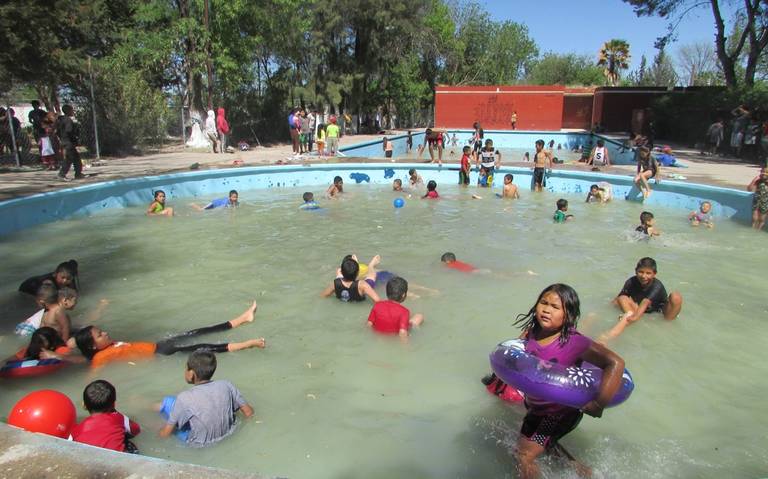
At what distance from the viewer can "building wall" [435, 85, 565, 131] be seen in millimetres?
38375

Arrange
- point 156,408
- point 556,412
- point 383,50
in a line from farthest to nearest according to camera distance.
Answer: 1. point 383,50
2. point 156,408
3. point 556,412

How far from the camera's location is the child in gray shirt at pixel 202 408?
12.4ft

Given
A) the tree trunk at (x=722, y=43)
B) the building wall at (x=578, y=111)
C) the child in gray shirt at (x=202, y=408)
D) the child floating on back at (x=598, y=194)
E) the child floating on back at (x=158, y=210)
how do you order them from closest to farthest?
the child in gray shirt at (x=202, y=408) → the child floating on back at (x=158, y=210) → the child floating on back at (x=598, y=194) → the tree trunk at (x=722, y=43) → the building wall at (x=578, y=111)

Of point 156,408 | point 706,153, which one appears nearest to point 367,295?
point 156,408

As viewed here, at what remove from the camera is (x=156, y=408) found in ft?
14.3

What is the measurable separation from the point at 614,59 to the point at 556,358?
2732 inches

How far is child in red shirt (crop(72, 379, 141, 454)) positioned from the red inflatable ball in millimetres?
129

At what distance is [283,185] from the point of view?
16.2 m

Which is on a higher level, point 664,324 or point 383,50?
point 383,50

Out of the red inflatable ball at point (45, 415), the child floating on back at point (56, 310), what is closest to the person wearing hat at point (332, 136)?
the child floating on back at point (56, 310)

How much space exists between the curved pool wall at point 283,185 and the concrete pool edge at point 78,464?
9323 mm

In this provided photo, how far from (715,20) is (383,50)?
56.2ft

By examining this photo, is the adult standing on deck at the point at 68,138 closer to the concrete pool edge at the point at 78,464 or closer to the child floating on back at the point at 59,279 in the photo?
the child floating on back at the point at 59,279

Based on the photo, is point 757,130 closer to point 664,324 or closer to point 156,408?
point 664,324
